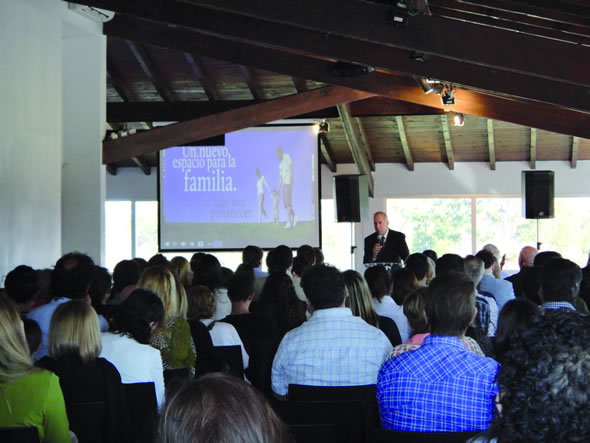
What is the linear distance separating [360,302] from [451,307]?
5.49 feet

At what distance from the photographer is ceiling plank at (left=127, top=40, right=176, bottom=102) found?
460 inches

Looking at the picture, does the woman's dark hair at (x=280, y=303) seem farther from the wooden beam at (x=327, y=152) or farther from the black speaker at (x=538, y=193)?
the wooden beam at (x=327, y=152)

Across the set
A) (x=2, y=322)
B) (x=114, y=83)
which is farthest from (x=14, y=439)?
(x=114, y=83)

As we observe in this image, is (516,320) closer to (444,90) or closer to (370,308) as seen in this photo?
(370,308)

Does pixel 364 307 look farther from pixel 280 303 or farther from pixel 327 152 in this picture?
pixel 327 152

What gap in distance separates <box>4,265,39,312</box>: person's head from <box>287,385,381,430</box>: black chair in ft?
7.72

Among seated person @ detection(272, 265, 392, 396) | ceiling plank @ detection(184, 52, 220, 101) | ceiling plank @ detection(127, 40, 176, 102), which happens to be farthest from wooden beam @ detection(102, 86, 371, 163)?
seated person @ detection(272, 265, 392, 396)

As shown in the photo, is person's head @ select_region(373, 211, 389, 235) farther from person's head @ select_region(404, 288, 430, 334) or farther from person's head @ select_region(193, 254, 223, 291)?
person's head @ select_region(404, 288, 430, 334)

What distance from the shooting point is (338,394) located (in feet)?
9.66

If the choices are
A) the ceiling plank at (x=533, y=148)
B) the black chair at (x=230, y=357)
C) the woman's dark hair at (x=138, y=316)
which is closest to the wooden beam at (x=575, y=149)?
the ceiling plank at (x=533, y=148)

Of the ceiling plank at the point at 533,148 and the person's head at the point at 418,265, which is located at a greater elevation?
the ceiling plank at the point at 533,148

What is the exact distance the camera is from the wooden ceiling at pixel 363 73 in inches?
250

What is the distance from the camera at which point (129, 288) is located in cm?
550

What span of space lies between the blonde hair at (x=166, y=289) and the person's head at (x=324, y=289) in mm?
1003
